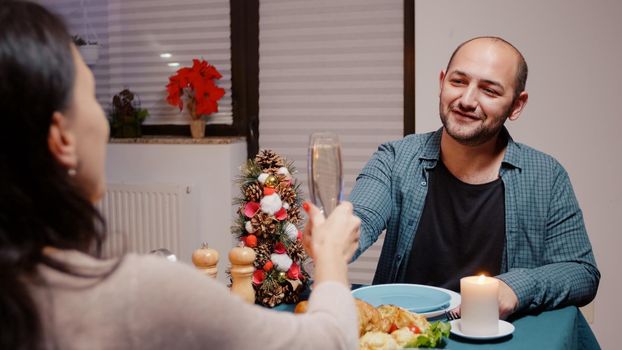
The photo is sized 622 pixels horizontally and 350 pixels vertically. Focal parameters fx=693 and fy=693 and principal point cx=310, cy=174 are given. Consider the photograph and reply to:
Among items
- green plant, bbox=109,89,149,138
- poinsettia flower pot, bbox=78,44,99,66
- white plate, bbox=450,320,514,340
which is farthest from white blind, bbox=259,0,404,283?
white plate, bbox=450,320,514,340

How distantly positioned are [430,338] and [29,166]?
0.81 m

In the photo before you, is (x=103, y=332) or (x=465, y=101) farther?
(x=465, y=101)

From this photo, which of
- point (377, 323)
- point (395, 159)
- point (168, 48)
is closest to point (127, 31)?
point (168, 48)

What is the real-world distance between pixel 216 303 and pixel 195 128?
2958mm

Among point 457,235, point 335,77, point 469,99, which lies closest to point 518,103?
point 469,99

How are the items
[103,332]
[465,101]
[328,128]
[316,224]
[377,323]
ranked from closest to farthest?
[103,332]
[316,224]
[377,323]
[465,101]
[328,128]

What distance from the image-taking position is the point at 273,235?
1.52 m

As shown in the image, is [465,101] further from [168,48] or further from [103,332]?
[168,48]

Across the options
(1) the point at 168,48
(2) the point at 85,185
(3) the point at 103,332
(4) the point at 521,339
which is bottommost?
(4) the point at 521,339

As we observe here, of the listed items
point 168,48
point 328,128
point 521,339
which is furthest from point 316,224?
point 168,48

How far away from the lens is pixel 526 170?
77.8 inches

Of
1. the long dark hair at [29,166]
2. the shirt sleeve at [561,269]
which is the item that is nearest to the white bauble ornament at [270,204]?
the shirt sleeve at [561,269]

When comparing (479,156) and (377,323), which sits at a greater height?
(479,156)

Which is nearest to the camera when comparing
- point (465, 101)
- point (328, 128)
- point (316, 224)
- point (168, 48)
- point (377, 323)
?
point (316, 224)
